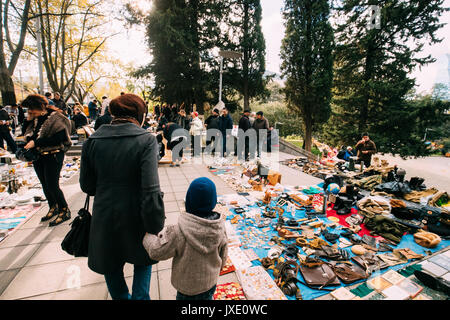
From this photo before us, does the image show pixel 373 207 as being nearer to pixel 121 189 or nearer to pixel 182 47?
pixel 121 189

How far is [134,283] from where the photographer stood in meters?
1.72

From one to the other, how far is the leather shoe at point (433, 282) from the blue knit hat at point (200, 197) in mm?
3142

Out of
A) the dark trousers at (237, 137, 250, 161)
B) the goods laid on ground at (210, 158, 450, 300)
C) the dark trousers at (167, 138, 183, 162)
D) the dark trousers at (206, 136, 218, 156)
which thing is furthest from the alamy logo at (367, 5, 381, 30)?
the dark trousers at (167, 138, 183, 162)

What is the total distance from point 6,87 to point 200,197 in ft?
45.9

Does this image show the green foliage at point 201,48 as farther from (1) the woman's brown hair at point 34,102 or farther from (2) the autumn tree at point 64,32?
(1) the woman's brown hair at point 34,102

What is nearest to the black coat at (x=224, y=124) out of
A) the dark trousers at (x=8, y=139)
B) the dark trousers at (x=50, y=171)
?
the dark trousers at (x=50, y=171)

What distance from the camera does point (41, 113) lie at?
3.27m

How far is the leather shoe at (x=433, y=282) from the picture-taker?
2.58 meters

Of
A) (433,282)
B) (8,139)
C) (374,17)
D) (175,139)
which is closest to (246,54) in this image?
(374,17)

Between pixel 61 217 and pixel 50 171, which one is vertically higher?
pixel 50 171

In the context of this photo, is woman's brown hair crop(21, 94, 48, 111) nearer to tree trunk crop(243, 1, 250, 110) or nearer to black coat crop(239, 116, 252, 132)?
black coat crop(239, 116, 252, 132)

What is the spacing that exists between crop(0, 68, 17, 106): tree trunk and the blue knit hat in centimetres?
1373

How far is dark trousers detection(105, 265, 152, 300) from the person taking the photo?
169cm

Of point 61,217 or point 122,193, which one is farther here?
point 61,217
